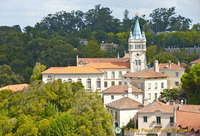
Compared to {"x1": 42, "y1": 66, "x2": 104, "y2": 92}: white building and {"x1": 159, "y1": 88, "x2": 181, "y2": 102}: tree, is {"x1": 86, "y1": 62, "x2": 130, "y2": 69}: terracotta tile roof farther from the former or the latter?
{"x1": 159, "y1": 88, "x2": 181, "y2": 102}: tree

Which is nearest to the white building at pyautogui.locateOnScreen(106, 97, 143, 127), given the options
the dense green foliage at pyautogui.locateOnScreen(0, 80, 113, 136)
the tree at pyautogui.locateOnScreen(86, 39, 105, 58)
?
the dense green foliage at pyautogui.locateOnScreen(0, 80, 113, 136)

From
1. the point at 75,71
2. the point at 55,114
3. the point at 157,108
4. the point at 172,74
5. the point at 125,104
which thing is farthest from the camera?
the point at 172,74

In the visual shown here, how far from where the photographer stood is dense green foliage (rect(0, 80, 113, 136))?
143 feet

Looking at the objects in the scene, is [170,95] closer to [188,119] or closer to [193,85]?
[193,85]

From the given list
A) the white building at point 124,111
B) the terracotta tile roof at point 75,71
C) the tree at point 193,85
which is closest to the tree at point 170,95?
the tree at point 193,85

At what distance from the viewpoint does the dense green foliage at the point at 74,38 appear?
107 m

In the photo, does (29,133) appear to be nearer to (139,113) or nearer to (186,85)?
(139,113)

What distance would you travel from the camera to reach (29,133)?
43438mm

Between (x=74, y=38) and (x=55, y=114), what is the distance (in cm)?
8665

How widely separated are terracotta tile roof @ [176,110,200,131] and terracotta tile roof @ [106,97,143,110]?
22.2 ft

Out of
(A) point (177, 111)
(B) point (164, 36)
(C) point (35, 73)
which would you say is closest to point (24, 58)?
(C) point (35, 73)

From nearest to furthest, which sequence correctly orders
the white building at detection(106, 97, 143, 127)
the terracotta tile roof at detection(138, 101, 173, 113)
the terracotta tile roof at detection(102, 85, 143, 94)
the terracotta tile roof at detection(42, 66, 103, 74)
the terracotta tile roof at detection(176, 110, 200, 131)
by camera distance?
the terracotta tile roof at detection(176, 110, 200, 131), the terracotta tile roof at detection(138, 101, 173, 113), the white building at detection(106, 97, 143, 127), the terracotta tile roof at detection(102, 85, 143, 94), the terracotta tile roof at detection(42, 66, 103, 74)

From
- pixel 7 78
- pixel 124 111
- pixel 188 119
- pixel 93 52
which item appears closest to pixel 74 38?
pixel 93 52

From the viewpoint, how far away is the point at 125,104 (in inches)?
2191
